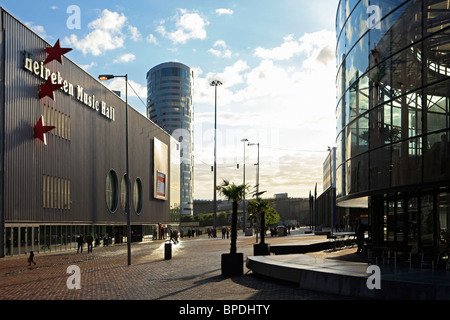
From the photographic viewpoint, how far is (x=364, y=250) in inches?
1041

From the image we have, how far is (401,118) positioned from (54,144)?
102ft

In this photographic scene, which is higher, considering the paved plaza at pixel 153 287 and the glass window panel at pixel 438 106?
the glass window panel at pixel 438 106

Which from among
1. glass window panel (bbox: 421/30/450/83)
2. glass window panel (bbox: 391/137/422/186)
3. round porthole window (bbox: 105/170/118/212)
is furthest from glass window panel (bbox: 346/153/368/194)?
round porthole window (bbox: 105/170/118/212)

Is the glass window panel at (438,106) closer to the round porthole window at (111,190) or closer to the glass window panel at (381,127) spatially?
the glass window panel at (381,127)

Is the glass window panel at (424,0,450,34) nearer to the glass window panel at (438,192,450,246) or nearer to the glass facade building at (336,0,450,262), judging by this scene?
the glass facade building at (336,0,450,262)

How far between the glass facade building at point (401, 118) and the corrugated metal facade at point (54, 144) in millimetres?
22986

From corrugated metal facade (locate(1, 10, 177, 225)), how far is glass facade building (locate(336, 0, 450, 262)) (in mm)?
22986

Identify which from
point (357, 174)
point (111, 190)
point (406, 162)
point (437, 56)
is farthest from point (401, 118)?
point (111, 190)

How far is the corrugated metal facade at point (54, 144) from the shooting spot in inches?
1489

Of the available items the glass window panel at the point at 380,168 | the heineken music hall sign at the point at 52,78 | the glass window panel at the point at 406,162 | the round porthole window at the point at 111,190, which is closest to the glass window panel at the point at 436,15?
the glass window panel at the point at 406,162

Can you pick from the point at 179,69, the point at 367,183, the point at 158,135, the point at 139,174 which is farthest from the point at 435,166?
the point at 179,69

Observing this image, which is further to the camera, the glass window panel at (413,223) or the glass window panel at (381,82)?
the glass window panel at (381,82)

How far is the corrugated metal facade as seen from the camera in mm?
37812
